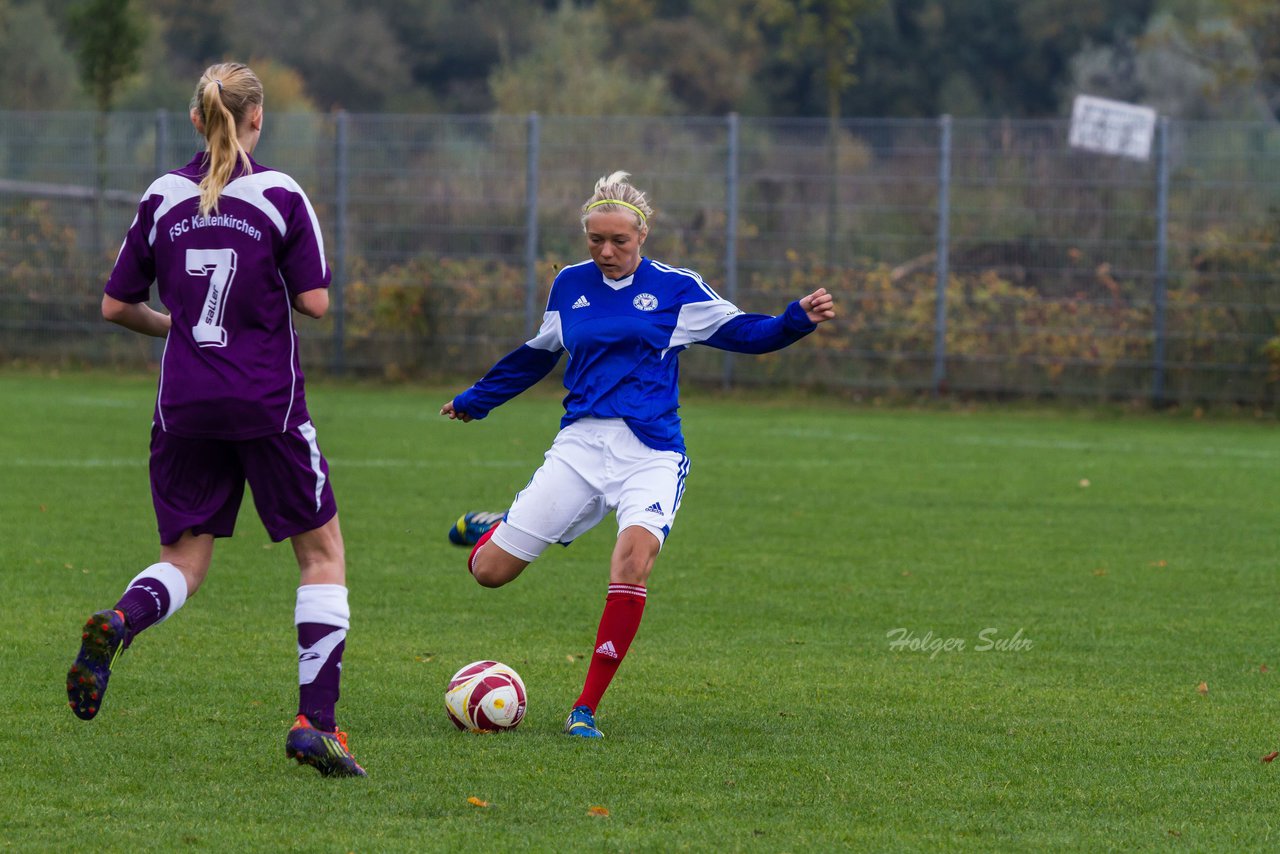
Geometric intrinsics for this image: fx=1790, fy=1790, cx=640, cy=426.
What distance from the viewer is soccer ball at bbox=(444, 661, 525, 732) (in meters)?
5.79

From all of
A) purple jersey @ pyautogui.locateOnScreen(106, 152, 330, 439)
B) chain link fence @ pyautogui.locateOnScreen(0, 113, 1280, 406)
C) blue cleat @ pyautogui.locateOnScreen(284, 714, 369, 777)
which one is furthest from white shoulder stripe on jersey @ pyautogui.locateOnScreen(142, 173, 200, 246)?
chain link fence @ pyautogui.locateOnScreen(0, 113, 1280, 406)

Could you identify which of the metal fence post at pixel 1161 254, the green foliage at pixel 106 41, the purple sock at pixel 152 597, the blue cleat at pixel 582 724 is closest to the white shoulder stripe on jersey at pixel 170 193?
Answer: the purple sock at pixel 152 597

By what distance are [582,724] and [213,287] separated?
185cm

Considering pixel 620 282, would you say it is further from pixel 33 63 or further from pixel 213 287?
pixel 33 63

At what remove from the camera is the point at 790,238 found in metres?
20.2

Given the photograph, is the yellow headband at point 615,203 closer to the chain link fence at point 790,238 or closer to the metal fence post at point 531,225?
the chain link fence at point 790,238

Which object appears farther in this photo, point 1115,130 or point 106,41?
point 106,41

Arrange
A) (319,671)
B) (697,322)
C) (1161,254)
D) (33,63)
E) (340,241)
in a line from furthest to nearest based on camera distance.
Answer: (33,63) < (340,241) < (1161,254) < (697,322) < (319,671)

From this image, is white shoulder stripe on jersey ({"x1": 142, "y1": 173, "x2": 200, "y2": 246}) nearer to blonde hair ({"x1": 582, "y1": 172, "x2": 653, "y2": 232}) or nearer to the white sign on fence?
blonde hair ({"x1": 582, "y1": 172, "x2": 653, "y2": 232})

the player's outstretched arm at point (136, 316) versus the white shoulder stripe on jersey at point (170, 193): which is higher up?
the white shoulder stripe on jersey at point (170, 193)

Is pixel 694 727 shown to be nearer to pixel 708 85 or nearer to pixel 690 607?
pixel 690 607

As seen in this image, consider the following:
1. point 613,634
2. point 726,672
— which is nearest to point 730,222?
point 726,672

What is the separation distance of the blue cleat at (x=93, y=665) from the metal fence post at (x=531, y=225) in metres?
15.5

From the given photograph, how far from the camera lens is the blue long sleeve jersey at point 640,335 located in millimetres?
6152
